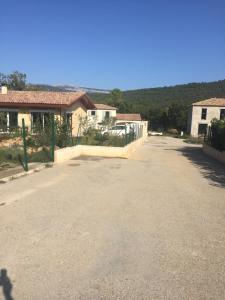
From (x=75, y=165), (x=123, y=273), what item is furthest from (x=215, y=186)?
(x=123, y=273)

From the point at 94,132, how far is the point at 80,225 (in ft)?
47.4

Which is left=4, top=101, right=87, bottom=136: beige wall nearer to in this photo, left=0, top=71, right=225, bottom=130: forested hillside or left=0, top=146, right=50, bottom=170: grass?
left=0, top=146, right=50, bottom=170: grass

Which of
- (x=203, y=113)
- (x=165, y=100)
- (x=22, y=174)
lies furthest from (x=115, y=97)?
(x=22, y=174)

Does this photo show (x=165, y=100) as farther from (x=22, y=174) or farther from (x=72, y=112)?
(x=22, y=174)

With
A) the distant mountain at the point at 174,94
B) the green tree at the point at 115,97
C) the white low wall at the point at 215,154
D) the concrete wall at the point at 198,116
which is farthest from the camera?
the distant mountain at the point at 174,94

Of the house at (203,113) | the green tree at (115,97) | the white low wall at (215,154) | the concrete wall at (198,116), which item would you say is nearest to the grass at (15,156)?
the white low wall at (215,154)

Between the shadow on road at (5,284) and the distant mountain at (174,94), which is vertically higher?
the distant mountain at (174,94)

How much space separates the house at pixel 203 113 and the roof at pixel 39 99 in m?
31.8

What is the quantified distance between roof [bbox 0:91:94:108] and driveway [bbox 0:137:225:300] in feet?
60.7

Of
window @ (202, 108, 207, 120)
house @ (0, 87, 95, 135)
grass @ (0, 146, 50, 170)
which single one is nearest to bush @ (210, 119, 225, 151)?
house @ (0, 87, 95, 135)

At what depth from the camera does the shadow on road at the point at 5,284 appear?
3.78 meters

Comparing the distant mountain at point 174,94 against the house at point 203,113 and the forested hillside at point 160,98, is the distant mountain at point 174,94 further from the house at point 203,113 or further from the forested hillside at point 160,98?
the house at point 203,113

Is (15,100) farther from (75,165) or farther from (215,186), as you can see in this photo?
(215,186)

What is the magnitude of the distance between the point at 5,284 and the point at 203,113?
58.4 meters
